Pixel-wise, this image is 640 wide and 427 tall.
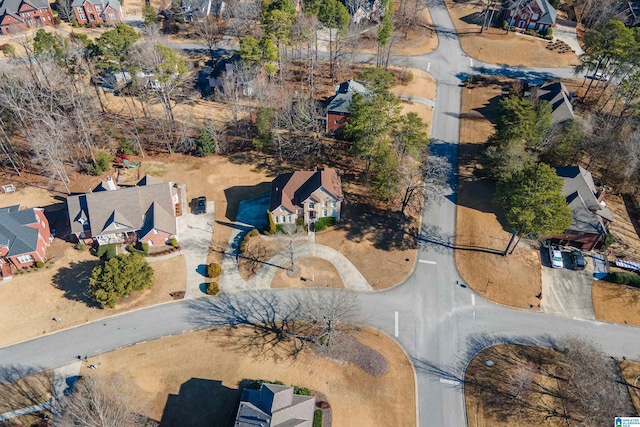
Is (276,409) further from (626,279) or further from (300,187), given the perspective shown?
(626,279)

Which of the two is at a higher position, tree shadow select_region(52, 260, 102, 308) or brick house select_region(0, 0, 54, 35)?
brick house select_region(0, 0, 54, 35)

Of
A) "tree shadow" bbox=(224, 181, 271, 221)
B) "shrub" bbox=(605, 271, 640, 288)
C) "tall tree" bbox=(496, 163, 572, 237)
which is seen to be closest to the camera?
"tall tree" bbox=(496, 163, 572, 237)

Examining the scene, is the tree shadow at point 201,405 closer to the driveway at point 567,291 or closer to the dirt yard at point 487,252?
the dirt yard at point 487,252

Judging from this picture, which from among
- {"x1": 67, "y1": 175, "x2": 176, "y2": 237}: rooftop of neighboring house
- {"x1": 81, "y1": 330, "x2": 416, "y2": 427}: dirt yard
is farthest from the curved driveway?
{"x1": 67, "y1": 175, "x2": 176, "y2": 237}: rooftop of neighboring house

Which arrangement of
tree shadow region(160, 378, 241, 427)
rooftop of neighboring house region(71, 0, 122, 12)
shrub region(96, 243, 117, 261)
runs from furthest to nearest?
rooftop of neighboring house region(71, 0, 122, 12)
shrub region(96, 243, 117, 261)
tree shadow region(160, 378, 241, 427)

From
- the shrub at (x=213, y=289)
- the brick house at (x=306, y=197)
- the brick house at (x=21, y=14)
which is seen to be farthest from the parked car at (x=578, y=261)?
the brick house at (x=21, y=14)

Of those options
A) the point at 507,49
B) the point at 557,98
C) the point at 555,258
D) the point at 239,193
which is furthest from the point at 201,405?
the point at 507,49

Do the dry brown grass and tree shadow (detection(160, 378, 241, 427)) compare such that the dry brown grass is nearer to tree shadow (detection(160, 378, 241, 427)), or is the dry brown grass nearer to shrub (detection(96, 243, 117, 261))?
tree shadow (detection(160, 378, 241, 427))

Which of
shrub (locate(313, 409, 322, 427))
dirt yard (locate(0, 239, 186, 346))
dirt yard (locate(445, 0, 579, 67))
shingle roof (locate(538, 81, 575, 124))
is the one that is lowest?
shrub (locate(313, 409, 322, 427))
